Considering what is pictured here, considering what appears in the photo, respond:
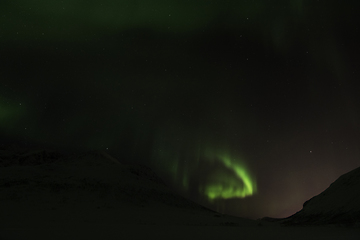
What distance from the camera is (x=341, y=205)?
51844 mm

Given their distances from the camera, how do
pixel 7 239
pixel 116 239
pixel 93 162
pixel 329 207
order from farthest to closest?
1. pixel 93 162
2. pixel 329 207
3. pixel 116 239
4. pixel 7 239

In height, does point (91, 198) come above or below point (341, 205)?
below

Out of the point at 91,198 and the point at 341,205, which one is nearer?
the point at 341,205

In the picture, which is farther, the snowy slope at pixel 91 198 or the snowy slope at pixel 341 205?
the snowy slope at pixel 91 198

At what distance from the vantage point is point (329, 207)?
5553 cm

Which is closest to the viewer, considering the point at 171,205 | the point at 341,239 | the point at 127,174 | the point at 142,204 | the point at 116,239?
the point at 116,239

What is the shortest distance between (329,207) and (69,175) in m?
68.9

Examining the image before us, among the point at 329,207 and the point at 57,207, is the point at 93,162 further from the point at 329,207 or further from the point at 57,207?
the point at 329,207

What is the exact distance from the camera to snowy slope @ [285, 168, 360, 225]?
44938 millimetres

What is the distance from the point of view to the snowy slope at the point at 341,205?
44.9 meters

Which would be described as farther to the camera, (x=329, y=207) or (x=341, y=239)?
(x=329, y=207)

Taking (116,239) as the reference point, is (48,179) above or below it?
above

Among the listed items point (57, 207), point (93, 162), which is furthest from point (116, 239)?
point (93, 162)

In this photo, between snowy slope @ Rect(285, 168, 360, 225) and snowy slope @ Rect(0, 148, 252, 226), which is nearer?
snowy slope @ Rect(285, 168, 360, 225)
